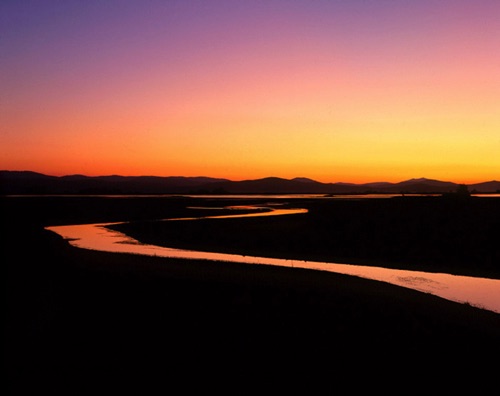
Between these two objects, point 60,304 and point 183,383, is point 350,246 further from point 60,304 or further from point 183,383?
point 183,383

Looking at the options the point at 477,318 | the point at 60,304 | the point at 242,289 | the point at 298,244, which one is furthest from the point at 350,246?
the point at 60,304

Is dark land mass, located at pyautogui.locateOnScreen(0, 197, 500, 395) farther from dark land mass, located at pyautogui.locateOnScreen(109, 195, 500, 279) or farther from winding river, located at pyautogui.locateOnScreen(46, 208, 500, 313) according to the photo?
dark land mass, located at pyautogui.locateOnScreen(109, 195, 500, 279)

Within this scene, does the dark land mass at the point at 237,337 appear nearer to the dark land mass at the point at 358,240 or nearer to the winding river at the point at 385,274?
the winding river at the point at 385,274

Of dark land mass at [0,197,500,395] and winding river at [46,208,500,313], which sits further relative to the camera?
winding river at [46,208,500,313]

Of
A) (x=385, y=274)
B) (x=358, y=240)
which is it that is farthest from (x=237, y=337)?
(x=358, y=240)

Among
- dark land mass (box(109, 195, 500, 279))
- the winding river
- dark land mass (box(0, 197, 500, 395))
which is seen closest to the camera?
dark land mass (box(0, 197, 500, 395))

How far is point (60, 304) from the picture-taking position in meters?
12.5

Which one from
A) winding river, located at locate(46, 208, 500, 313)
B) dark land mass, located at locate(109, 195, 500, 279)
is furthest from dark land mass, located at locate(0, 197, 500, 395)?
dark land mass, located at locate(109, 195, 500, 279)

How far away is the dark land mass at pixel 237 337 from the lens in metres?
7.67

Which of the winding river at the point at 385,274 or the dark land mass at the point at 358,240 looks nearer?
the winding river at the point at 385,274

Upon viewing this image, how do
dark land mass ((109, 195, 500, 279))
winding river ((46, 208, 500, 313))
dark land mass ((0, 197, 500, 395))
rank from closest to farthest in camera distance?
dark land mass ((0, 197, 500, 395)) < winding river ((46, 208, 500, 313)) < dark land mass ((109, 195, 500, 279))

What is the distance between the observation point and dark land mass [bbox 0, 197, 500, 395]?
7668 millimetres

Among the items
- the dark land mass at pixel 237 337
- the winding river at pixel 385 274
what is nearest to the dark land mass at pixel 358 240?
the winding river at pixel 385 274

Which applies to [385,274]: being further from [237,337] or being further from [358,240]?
[358,240]
